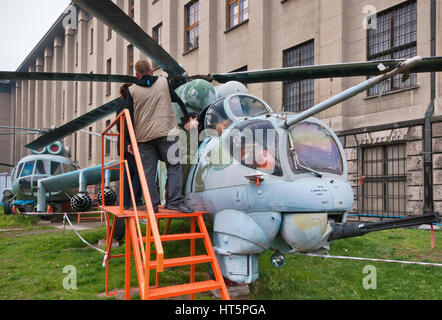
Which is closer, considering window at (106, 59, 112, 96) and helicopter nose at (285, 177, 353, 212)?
helicopter nose at (285, 177, 353, 212)

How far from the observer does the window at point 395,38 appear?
37.4 ft

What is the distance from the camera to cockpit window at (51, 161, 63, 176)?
16.7m

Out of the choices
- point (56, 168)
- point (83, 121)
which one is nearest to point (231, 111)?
point (83, 121)

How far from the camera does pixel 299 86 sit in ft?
48.2

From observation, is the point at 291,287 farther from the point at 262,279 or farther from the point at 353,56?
the point at 353,56

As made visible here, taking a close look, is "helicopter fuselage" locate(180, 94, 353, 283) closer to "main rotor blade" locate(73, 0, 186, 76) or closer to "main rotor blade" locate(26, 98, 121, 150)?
"main rotor blade" locate(73, 0, 186, 76)

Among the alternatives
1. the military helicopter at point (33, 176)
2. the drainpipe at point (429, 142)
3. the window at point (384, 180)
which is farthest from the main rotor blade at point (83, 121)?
the window at point (384, 180)

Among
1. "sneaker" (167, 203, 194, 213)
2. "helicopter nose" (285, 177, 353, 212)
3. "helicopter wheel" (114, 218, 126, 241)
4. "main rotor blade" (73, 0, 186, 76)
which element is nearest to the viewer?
"main rotor blade" (73, 0, 186, 76)

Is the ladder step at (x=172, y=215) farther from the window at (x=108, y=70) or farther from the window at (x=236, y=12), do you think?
the window at (x=108, y=70)

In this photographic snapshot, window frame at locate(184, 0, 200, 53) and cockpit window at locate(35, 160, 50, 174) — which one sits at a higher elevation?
window frame at locate(184, 0, 200, 53)

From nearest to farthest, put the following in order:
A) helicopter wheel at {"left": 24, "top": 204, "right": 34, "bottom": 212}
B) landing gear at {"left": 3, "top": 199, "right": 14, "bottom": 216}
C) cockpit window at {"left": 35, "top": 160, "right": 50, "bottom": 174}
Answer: cockpit window at {"left": 35, "top": 160, "right": 50, "bottom": 174} → helicopter wheel at {"left": 24, "top": 204, "right": 34, "bottom": 212} → landing gear at {"left": 3, "top": 199, "right": 14, "bottom": 216}

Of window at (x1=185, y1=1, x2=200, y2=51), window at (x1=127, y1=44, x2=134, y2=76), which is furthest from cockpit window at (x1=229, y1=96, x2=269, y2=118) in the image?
window at (x1=127, y1=44, x2=134, y2=76)

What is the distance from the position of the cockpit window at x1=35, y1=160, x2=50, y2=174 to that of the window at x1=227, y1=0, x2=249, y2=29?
11326 mm

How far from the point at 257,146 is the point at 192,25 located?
59.9 ft
